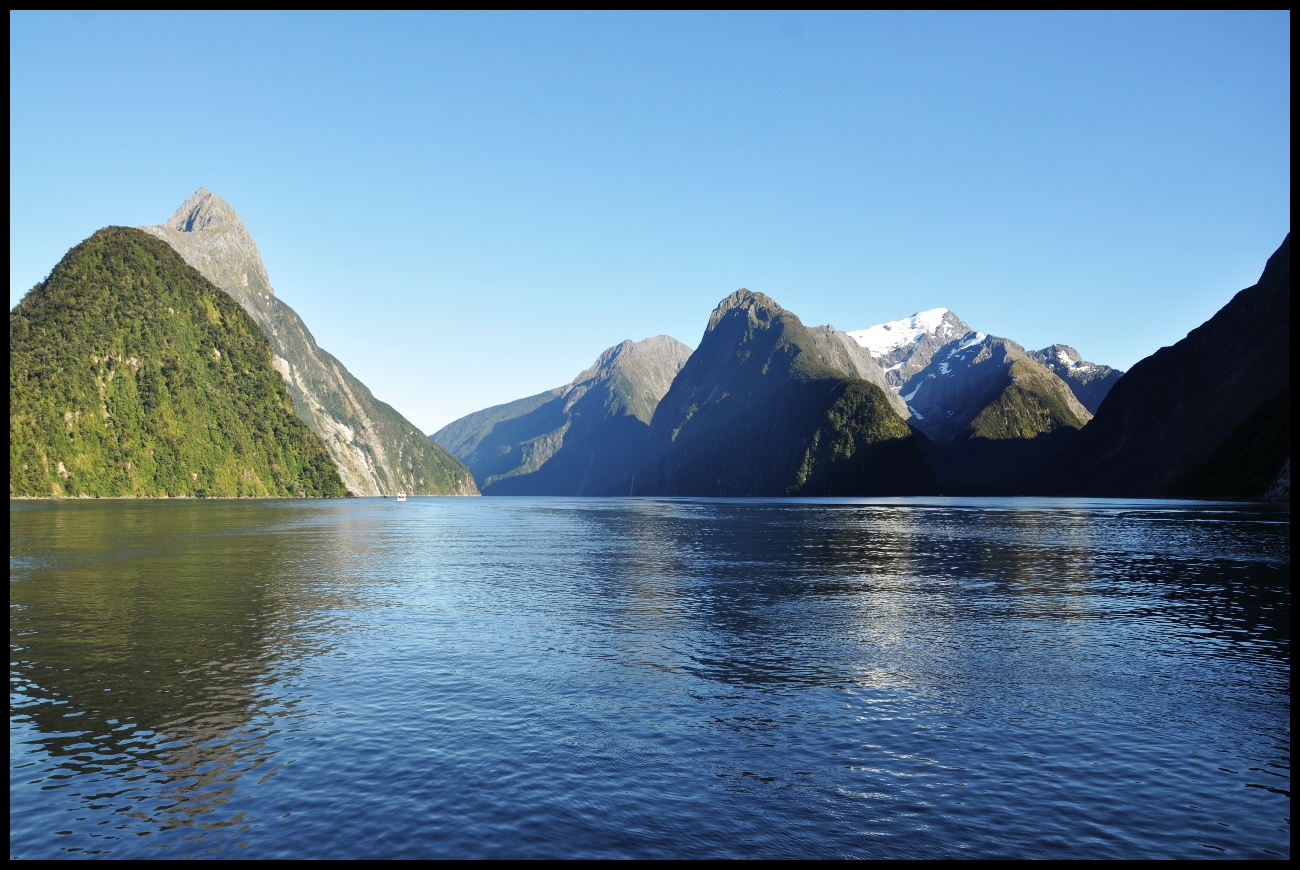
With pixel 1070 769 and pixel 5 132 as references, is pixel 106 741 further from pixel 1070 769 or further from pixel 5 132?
pixel 1070 769

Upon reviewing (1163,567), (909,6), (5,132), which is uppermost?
(909,6)

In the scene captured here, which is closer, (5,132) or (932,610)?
(5,132)

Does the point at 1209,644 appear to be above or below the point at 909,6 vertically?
below

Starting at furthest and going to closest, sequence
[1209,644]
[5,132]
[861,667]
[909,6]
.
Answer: [1209,644] → [861,667] → [909,6] → [5,132]

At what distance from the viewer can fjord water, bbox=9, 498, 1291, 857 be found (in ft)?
60.3

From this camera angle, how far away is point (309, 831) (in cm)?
1814

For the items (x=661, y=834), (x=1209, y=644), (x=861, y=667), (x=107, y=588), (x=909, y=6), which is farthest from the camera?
(x=107, y=588)

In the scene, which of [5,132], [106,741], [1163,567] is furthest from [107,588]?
[1163,567]

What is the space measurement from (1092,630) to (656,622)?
76.8 ft

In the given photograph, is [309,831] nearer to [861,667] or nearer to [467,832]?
[467,832]

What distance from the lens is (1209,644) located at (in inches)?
1544

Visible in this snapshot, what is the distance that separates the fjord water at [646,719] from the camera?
60.3ft

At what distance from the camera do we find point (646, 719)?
2661 centimetres

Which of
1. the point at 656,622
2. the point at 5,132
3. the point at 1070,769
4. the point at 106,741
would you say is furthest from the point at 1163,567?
the point at 5,132
